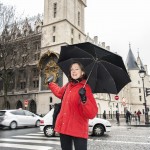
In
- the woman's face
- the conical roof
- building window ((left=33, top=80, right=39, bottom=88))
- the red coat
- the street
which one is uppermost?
the conical roof

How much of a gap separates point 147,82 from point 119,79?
92259 millimetres

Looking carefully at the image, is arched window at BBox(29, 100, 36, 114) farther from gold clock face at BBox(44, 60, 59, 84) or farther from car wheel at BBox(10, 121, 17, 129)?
car wheel at BBox(10, 121, 17, 129)

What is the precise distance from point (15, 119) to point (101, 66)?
16.1 metres

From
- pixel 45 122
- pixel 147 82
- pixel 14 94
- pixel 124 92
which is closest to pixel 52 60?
pixel 14 94

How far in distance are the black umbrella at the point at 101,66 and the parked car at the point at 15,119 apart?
51.3 feet

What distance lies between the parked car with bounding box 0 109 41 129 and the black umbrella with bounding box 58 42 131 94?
15.6 meters

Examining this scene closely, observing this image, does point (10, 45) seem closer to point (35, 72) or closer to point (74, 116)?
point (35, 72)

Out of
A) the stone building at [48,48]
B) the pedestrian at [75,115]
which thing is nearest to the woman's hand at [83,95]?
the pedestrian at [75,115]

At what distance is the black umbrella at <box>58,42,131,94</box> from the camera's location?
415 cm

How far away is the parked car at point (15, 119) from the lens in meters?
18.6

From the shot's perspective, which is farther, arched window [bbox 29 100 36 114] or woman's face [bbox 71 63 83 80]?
arched window [bbox 29 100 36 114]

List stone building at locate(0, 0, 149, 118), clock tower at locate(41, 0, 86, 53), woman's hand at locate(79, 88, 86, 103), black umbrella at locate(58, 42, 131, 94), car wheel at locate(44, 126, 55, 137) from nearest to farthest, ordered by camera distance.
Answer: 1. woman's hand at locate(79, 88, 86, 103)
2. black umbrella at locate(58, 42, 131, 94)
3. car wheel at locate(44, 126, 55, 137)
4. stone building at locate(0, 0, 149, 118)
5. clock tower at locate(41, 0, 86, 53)

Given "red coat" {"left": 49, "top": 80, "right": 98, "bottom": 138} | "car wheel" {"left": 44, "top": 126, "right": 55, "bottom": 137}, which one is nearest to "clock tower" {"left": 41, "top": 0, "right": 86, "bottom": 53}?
"car wheel" {"left": 44, "top": 126, "right": 55, "bottom": 137}

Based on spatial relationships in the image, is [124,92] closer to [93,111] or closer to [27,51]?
[27,51]
